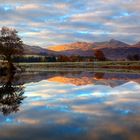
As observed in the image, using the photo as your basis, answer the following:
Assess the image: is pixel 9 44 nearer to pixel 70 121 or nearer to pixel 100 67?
pixel 100 67

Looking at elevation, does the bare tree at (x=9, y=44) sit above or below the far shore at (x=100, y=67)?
above

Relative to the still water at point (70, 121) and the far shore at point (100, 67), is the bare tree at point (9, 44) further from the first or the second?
the still water at point (70, 121)

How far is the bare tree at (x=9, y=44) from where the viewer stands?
80062 mm

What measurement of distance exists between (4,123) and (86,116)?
11.4 ft

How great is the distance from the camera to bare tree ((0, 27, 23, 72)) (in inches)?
3152

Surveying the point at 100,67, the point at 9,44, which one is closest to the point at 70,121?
the point at 9,44

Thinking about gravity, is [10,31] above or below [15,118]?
above

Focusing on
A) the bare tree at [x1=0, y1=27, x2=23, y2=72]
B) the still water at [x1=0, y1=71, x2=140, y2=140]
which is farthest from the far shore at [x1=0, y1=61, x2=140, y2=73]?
the still water at [x1=0, y1=71, x2=140, y2=140]

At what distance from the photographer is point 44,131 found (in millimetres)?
11875

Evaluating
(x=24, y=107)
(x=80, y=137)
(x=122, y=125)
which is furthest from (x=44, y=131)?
(x=24, y=107)

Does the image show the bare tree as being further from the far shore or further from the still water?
the still water

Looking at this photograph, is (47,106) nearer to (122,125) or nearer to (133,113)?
(133,113)

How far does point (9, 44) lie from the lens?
8119 centimetres

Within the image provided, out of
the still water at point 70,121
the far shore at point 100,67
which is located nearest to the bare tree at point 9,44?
the far shore at point 100,67
